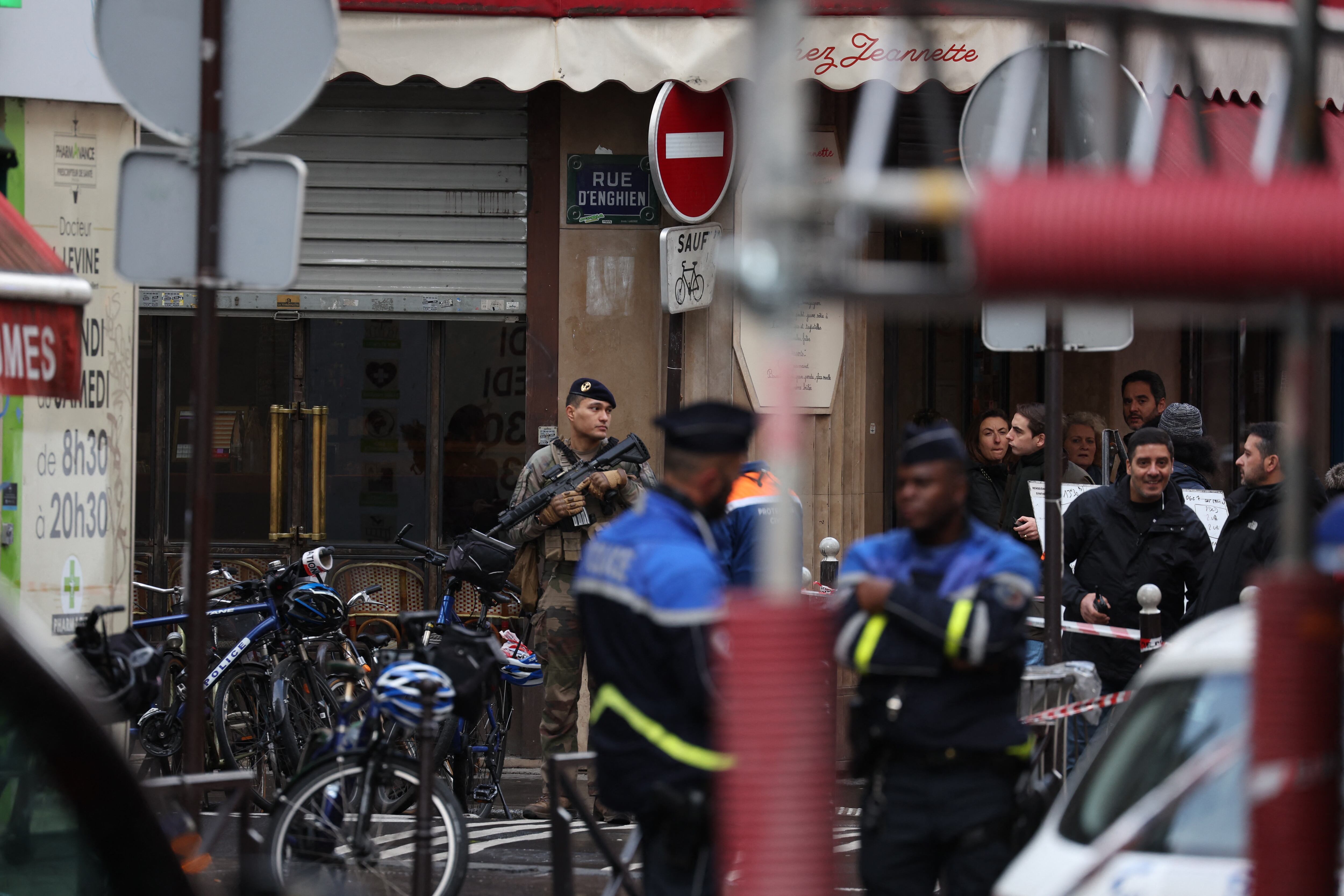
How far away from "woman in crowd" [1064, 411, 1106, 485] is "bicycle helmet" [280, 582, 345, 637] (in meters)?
4.50

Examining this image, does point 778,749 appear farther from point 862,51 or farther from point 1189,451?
point 862,51

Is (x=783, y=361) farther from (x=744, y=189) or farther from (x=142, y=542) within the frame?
(x=142, y=542)

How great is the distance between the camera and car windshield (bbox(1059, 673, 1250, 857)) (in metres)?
3.79

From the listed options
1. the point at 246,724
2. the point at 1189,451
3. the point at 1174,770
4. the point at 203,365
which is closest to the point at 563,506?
the point at 246,724

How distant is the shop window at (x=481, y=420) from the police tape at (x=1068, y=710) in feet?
16.9

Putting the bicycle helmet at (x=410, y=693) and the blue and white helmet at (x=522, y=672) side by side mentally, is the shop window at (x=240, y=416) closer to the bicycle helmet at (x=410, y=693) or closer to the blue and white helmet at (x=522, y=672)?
the blue and white helmet at (x=522, y=672)

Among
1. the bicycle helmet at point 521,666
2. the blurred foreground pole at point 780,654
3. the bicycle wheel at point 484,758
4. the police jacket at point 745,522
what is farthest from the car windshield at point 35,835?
the bicycle helmet at point 521,666

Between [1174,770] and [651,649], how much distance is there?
1325 millimetres

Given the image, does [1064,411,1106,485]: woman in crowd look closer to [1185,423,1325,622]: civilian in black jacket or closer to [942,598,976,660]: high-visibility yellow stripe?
[1185,423,1325,622]: civilian in black jacket

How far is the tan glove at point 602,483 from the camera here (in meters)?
8.51

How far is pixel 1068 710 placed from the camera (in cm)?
583

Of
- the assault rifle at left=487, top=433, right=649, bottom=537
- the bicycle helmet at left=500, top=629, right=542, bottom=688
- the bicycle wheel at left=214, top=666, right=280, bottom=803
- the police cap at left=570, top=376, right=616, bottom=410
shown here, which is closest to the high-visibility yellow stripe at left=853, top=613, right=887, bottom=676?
the assault rifle at left=487, top=433, right=649, bottom=537

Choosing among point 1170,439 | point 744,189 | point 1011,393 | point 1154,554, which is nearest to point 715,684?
point 1154,554

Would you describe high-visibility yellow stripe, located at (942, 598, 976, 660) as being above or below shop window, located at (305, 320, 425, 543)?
below
